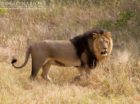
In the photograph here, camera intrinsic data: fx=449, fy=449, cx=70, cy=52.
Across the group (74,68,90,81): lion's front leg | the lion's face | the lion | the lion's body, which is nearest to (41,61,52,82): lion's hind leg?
the lion

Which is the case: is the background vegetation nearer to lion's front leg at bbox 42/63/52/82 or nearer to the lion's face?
lion's front leg at bbox 42/63/52/82

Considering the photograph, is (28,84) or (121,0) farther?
(121,0)

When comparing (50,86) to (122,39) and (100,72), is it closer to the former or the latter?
(100,72)

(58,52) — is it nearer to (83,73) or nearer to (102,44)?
(83,73)

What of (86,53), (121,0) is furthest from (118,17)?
(86,53)

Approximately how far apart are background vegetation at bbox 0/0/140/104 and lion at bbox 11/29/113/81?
22cm

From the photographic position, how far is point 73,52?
8531mm

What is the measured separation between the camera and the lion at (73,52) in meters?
8.32

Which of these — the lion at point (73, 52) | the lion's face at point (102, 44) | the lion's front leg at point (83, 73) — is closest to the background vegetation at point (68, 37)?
the lion's front leg at point (83, 73)

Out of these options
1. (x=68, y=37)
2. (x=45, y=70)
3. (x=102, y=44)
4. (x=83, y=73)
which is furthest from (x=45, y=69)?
(x=68, y=37)

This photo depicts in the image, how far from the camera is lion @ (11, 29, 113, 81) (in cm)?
832

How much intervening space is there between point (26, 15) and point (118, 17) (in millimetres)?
3009

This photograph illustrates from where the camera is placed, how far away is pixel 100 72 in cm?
840

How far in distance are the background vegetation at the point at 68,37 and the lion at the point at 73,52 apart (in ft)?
0.71
